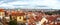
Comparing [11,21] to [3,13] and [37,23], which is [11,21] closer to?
[3,13]

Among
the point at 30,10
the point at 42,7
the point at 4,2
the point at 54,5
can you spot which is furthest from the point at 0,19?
the point at 54,5

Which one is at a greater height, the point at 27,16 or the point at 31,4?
the point at 31,4

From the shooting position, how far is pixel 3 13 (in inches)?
54.2

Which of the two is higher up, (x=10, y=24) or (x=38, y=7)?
(x=38, y=7)

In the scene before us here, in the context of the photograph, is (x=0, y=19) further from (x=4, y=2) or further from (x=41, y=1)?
(x=41, y=1)

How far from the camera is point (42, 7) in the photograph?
1.34 metres

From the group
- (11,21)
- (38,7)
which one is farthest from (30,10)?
(11,21)

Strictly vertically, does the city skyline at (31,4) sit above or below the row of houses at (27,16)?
above

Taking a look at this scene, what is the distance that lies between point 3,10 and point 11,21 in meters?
0.14

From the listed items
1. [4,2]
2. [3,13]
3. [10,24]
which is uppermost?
[4,2]

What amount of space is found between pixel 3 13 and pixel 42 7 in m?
0.41

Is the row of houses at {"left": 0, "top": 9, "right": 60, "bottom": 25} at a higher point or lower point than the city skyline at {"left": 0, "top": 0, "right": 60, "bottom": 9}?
lower

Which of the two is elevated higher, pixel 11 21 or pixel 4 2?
pixel 4 2

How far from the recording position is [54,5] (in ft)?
4.38
